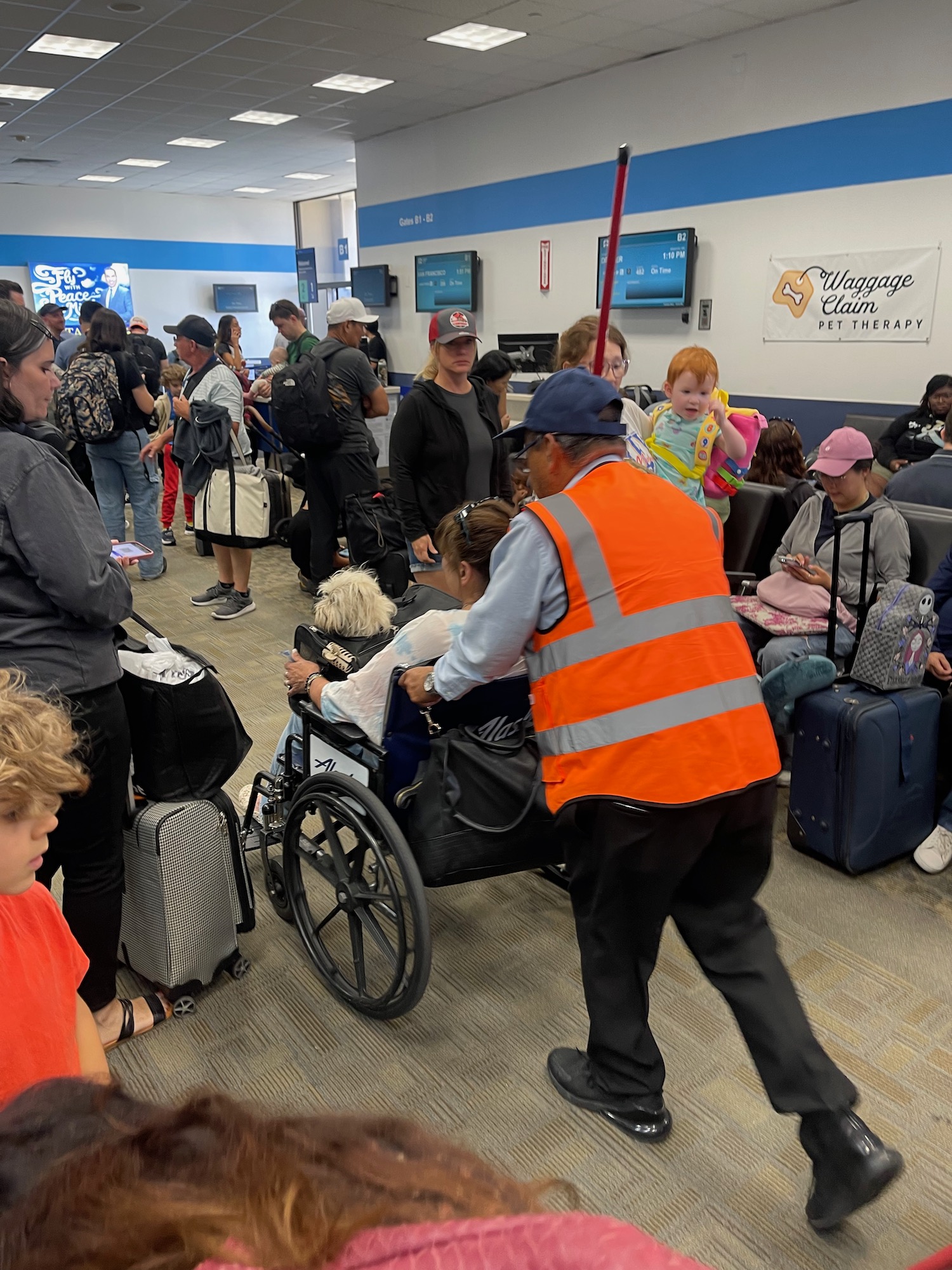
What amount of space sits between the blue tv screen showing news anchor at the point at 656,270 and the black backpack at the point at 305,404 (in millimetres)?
3567

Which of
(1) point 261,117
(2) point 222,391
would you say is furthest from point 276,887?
(1) point 261,117

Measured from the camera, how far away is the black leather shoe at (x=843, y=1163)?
1.53 m

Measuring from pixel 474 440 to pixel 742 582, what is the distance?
119 centimetres

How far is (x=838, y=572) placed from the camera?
9.22ft

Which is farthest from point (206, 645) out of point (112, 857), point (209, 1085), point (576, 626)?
point (209, 1085)

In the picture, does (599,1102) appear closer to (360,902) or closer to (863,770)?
(360,902)

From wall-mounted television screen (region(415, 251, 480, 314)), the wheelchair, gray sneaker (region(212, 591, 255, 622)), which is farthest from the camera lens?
wall-mounted television screen (region(415, 251, 480, 314))

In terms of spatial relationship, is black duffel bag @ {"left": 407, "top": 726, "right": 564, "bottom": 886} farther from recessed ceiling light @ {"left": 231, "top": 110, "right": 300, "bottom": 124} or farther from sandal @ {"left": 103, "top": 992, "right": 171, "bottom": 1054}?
recessed ceiling light @ {"left": 231, "top": 110, "right": 300, "bottom": 124}

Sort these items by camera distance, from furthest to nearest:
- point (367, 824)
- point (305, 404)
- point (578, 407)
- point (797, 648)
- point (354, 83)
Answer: point (354, 83)
point (305, 404)
point (797, 648)
point (367, 824)
point (578, 407)

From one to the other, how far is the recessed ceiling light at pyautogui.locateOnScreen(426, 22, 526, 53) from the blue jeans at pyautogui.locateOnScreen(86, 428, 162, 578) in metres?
3.89

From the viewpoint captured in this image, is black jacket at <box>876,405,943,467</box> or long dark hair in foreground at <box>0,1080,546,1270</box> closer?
long dark hair in foreground at <box>0,1080,546,1270</box>

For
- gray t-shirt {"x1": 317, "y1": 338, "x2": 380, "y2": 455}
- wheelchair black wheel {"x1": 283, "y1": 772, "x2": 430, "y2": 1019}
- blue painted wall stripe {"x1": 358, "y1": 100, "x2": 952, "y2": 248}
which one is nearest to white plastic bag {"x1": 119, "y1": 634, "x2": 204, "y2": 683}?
wheelchair black wheel {"x1": 283, "y1": 772, "x2": 430, "y2": 1019}

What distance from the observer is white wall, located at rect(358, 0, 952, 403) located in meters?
5.84

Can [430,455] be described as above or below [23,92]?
below
